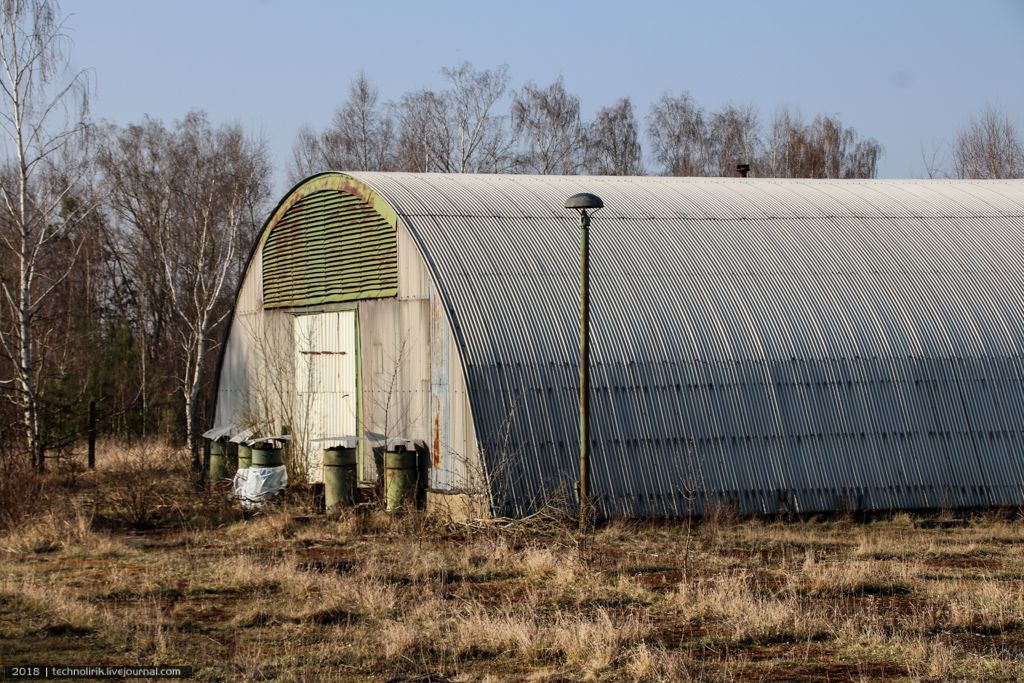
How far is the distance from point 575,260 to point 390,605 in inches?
322

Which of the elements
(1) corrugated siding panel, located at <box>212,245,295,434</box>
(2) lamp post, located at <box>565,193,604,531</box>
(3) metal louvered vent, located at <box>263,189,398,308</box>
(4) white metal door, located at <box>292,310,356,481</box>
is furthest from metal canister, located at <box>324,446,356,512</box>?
(2) lamp post, located at <box>565,193,604,531</box>

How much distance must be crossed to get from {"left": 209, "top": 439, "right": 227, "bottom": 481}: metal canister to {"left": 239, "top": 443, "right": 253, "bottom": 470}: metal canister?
128cm

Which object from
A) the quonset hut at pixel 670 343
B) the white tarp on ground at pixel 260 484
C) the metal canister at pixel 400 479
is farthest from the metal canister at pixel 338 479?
the white tarp on ground at pixel 260 484

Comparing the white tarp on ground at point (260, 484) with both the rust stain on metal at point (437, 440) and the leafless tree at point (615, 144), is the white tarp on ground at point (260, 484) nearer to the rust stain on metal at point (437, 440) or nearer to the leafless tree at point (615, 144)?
the rust stain on metal at point (437, 440)

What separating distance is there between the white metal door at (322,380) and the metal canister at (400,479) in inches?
103

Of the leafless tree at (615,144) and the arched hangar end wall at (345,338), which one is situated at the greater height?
the leafless tree at (615,144)

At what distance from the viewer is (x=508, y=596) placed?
1129cm

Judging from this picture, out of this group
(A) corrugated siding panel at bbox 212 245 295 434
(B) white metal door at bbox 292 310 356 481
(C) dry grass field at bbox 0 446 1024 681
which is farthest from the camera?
(A) corrugated siding panel at bbox 212 245 295 434

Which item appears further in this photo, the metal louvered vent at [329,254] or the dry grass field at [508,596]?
the metal louvered vent at [329,254]

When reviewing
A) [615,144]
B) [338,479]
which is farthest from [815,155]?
[338,479]

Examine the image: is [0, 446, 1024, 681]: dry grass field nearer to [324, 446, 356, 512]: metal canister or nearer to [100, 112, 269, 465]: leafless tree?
[324, 446, 356, 512]: metal canister

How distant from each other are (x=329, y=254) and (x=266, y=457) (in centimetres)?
360

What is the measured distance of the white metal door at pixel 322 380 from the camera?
19547 millimetres

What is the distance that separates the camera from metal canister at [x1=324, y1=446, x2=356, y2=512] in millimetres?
17156
